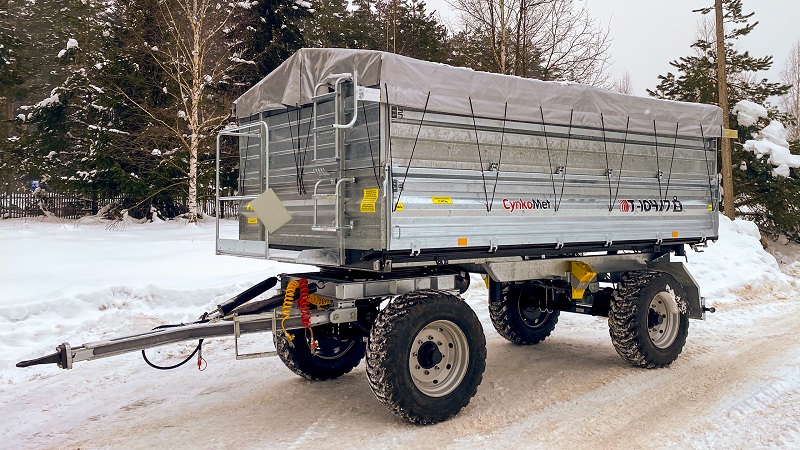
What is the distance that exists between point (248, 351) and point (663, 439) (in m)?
4.81

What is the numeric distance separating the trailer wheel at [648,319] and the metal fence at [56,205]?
17.0 m

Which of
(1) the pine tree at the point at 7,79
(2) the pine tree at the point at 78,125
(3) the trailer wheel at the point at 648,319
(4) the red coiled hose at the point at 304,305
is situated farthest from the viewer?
(1) the pine tree at the point at 7,79

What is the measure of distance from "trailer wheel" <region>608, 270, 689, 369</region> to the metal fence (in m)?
17.0

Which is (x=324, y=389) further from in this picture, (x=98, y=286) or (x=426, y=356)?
(x=98, y=286)

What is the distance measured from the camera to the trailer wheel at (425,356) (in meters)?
4.88

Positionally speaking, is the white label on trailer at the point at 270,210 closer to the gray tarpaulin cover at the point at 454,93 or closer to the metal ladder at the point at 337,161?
the metal ladder at the point at 337,161

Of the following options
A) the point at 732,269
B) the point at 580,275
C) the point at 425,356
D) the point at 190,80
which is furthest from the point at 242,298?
the point at 190,80

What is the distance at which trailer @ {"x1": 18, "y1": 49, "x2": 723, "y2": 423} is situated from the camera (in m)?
4.87

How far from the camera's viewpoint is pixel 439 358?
5.21m

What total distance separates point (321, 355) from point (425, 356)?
1.56m

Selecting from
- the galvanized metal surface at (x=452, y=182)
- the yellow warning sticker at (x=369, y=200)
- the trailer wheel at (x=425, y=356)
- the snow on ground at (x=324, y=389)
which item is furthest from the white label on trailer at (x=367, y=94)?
the snow on ground at (x=324, y=389)

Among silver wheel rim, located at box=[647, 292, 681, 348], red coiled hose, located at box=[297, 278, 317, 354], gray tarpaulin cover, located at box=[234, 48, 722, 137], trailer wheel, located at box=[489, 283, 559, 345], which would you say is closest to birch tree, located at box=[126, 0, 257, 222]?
trailer wheel, located at box=[489, 283, 559, 345]

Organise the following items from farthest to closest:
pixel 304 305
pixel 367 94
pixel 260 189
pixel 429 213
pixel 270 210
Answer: pixel 260 189 → pixel 270 210 → pixel 304 305 → pixel 429 213 → pixel 367 94

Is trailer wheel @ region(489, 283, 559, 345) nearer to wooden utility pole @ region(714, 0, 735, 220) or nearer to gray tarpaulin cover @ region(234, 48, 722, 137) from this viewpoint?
gray tarpaulin cover @ region(234, 48, 722, 137)
